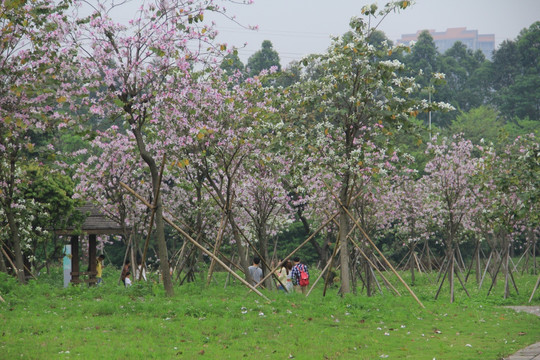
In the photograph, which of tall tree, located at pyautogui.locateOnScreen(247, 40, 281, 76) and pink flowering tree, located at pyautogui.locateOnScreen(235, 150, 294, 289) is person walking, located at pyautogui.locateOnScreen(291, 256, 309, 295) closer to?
pink flowering tree, located at pyautogui.locateOnScreen(235, 150, 294, 289)

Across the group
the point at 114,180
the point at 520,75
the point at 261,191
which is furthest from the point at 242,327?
the point at 520,75

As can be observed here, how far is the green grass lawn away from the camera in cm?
1174

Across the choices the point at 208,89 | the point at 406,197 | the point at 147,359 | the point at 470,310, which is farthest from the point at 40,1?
the point at 406,197

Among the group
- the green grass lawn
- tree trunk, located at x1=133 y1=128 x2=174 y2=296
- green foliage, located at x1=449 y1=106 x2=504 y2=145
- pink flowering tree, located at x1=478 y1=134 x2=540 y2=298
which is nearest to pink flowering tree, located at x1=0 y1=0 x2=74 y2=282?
tree trunk, located at x1=133 y1=128 x2=174 y2=296

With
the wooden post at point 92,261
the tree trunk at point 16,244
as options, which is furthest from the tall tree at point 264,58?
the tree trunk at point 16,244

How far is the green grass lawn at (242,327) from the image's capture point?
11742mm

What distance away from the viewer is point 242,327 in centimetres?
1387

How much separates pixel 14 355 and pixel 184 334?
11.2 feet

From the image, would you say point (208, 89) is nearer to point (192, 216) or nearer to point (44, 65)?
point (44, 65)

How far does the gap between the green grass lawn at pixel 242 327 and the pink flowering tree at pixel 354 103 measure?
3228mm

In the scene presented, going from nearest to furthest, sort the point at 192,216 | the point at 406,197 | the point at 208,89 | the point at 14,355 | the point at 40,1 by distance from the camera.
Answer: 1. the point at 14,355
2. the point at 40,1
3. the point at 208,89
4. the point at 192,216
5. the point at 406,197

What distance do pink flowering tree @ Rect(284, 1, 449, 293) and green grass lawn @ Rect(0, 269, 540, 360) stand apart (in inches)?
127

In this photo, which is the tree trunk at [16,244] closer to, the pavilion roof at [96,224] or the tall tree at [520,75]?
the pavilion roof at [96,224]

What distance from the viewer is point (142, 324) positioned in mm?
13648
